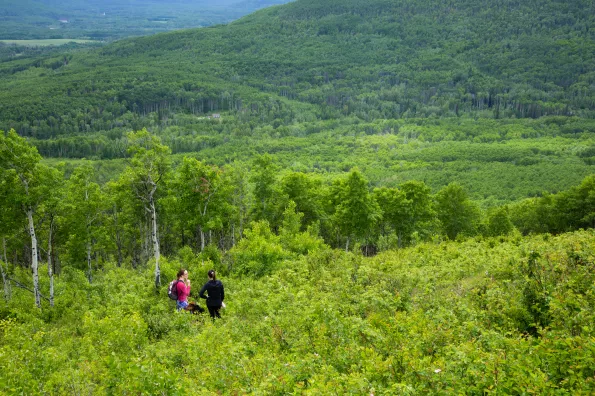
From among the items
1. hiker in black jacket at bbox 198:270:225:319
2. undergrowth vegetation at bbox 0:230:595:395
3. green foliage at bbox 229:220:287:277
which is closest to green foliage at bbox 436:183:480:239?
green foliage at bbox 229:220:287:277

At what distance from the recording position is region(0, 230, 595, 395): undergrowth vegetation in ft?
21.8

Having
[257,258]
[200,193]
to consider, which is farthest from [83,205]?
[257,258]

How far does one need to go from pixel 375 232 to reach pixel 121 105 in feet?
565

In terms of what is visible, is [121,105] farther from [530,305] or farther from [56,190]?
[530,305]

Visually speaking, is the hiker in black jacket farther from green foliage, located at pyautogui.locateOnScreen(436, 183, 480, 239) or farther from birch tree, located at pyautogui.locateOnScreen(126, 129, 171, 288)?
green foliage, located at pyautogui.locateOnScreen(436, 183, 480, 239)

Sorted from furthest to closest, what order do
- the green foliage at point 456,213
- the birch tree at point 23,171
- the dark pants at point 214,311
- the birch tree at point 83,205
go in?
the green foliage at point 456,213, the birch tree at point 83,205, the birch tree at point 23,171, the dark pants at point 214,311

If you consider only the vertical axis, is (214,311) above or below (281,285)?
below

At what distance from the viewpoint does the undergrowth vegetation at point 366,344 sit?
6.65 meters

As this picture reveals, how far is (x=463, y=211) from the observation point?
1746 inches

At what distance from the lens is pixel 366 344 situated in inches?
359

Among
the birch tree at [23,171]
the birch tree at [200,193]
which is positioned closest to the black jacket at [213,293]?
the birch tree at [23,171]

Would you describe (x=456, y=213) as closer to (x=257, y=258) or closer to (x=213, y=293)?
(x=257, y=258)

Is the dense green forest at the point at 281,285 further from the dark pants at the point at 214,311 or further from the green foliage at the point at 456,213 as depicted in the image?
the dark pants at the point at 214,311

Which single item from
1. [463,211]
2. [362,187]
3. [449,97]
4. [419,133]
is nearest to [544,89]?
[449,97]
